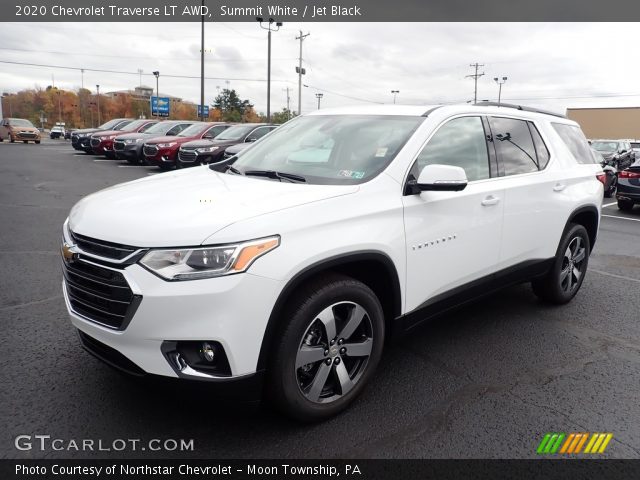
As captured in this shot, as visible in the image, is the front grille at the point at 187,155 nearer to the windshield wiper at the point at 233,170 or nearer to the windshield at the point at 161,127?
the windshield at the point at 161,127

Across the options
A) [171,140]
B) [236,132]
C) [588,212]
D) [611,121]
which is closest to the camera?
[588,212]

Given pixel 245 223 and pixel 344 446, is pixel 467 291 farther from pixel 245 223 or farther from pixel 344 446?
pixel 245 223

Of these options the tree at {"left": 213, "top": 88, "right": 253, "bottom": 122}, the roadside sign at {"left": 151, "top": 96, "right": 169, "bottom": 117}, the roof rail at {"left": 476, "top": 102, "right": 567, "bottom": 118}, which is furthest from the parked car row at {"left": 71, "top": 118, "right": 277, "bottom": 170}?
the tree at {"left": 213, "top": 88, "right": 253, "bottom": 122}

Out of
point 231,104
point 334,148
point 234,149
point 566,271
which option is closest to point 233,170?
point 334,148

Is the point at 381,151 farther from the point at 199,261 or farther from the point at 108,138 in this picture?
the point at 108,138

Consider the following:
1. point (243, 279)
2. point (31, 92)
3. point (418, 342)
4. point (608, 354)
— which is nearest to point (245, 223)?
point (243, 279)

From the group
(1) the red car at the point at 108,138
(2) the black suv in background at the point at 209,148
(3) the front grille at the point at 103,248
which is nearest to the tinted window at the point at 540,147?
(3) the front grille at the point at 103,248

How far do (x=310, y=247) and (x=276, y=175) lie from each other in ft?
2.97

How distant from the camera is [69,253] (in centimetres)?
270

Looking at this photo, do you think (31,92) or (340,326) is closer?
(340,326)

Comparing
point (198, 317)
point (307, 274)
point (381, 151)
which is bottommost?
point (198, 317)

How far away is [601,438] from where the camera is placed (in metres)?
2.78

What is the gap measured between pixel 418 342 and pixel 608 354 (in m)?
1.44

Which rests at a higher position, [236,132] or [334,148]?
[236,132]
